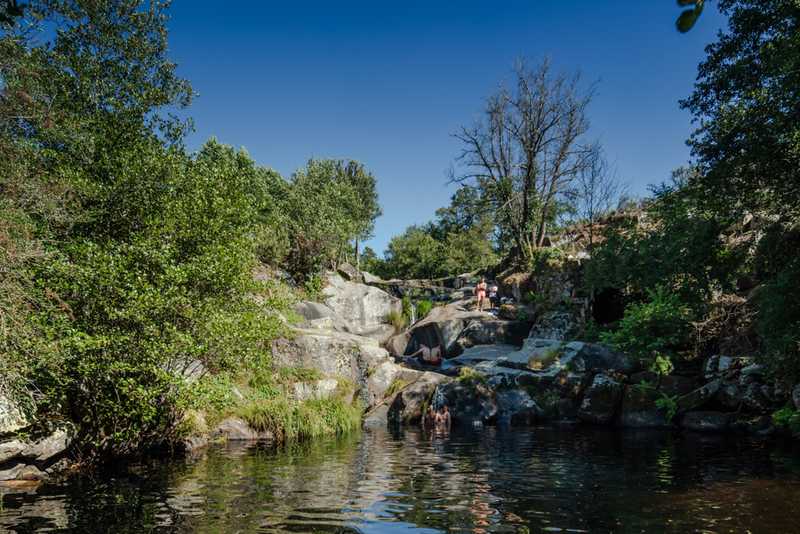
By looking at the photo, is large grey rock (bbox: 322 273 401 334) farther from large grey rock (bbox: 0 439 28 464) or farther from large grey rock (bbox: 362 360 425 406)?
large grey rock (bbox: 0 439 28 464)

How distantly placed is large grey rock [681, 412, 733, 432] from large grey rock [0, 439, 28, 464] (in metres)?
20.0

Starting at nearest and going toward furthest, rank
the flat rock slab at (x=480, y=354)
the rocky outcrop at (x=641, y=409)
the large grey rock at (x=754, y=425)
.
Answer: the large grey rock at (x=754, y=425) < the rocky outcrop at (x=641, y=409) < the flat rock slab at (x=480, y=354)

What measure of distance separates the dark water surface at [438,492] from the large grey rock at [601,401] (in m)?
5.83

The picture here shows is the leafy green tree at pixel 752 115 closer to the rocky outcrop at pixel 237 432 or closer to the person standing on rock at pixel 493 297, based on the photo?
the rocky outcrop at pixel 237 432

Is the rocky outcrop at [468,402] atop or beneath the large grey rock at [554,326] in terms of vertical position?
beneath

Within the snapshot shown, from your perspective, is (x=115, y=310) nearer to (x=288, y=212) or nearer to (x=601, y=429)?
(x=601, y=429)

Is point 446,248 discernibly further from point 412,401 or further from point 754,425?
point 754,425

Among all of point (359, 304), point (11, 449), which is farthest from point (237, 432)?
point (359, 304)

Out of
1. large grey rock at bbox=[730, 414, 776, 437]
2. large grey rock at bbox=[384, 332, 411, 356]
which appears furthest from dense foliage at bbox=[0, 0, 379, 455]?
large grey rock at bbox=[730, 414, 776, 437]

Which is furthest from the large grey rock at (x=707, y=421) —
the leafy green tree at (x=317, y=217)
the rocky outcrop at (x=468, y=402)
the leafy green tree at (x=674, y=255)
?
the leafy green tree at (x=317, y=217)

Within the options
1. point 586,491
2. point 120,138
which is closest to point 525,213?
point 120,138

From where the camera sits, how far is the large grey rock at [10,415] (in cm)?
1019

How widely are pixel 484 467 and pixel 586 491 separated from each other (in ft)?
9.58

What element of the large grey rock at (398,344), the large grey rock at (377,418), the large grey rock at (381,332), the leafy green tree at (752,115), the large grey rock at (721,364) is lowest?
the large grey rock at (377,418)
